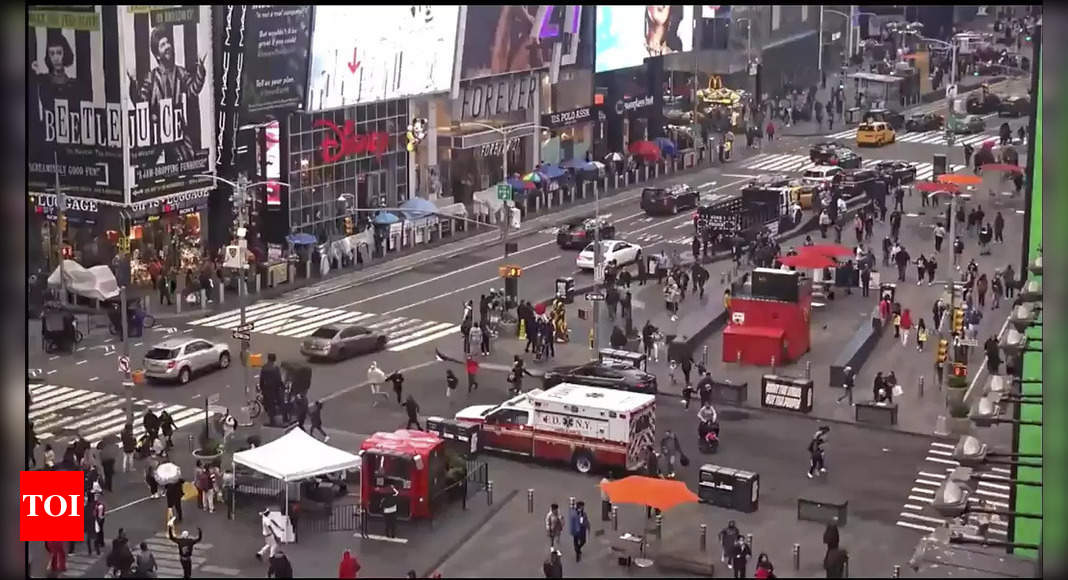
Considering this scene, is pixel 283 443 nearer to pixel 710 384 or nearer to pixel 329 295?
pixel 710 384

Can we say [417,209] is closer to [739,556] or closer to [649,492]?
[649,492]

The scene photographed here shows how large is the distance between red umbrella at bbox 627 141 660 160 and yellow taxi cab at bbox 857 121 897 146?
1689 cm

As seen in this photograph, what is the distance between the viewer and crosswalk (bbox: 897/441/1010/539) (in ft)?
116

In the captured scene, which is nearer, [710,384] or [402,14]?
[710,384]

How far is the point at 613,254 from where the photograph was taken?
67.2m

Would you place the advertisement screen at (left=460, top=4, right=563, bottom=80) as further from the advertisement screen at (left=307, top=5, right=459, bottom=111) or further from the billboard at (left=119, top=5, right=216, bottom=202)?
the billboard at (left=119, top=5, right=216, bottom=202)

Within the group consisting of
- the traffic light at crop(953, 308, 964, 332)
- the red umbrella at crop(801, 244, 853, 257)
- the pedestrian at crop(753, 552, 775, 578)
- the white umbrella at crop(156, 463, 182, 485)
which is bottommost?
the pedestrian at crop(753, 552, 775, 578)

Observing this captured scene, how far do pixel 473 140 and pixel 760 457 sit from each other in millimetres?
45044

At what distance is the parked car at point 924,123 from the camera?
112688 mm

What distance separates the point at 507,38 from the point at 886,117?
122 feet

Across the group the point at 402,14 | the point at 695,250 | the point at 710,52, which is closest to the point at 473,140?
the point at 402,14

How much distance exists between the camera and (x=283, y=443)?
35500 mm

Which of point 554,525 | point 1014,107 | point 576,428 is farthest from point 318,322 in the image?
point 1014,107

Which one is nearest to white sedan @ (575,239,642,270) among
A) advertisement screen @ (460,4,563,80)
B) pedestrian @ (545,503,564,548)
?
advertisement screen @ (460,4,563,80)
